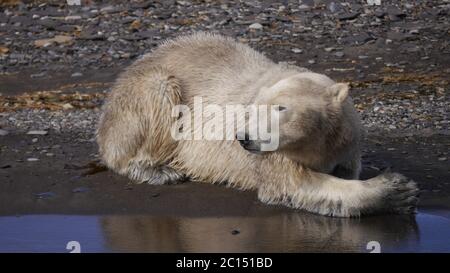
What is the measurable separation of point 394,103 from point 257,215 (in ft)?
11.4

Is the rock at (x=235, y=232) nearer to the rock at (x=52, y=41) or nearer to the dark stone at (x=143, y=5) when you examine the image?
the rock at (x=52, y=41)

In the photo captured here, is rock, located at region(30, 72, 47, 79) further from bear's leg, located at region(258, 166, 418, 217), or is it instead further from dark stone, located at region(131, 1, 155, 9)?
bear's leg, located at region(258, 166, 418, 217)

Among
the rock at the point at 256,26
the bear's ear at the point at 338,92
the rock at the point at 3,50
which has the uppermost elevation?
the bear's ear at the point at 338,92

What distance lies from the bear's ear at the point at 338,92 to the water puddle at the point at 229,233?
0.79 m

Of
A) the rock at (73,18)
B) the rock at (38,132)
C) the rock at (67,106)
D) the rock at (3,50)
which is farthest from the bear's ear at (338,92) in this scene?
the rock at (73,18)

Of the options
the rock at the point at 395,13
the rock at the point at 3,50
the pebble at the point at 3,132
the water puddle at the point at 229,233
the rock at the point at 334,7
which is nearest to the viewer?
the water puddle at the point at 229,233

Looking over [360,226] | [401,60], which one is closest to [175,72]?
[360,226]

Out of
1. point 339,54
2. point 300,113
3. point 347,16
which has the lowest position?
point 339,54

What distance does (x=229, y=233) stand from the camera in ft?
20.3

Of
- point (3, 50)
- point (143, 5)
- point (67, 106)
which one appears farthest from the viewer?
point (143, 5)

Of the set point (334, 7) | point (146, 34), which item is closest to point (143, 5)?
point (146, 34)

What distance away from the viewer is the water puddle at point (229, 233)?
588 centimetres

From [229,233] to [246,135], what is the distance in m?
0.64

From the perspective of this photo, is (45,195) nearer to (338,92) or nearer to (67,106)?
(338,92)
